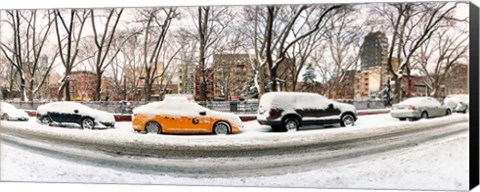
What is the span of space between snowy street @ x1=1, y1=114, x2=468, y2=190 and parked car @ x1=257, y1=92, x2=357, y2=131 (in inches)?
4.8

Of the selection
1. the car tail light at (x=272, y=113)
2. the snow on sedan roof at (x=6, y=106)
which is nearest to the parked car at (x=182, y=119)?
the car tail light at (x=272, y=113)

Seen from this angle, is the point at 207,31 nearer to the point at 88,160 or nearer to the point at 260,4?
the point at 260,4

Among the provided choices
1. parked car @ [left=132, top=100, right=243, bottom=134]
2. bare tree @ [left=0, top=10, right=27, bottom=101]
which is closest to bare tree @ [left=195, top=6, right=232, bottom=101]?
parked car @ [left=132, top=100, right=243, bottom=134]

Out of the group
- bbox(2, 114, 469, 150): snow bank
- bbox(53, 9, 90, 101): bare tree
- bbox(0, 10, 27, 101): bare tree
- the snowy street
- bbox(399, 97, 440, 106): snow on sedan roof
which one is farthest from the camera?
bbox(0, 10, 27, 101): bare tree

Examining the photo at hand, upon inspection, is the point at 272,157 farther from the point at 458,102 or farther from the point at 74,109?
the point at 74,109

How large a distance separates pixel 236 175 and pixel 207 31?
7.35 ft

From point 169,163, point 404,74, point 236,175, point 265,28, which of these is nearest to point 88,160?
point 169,163

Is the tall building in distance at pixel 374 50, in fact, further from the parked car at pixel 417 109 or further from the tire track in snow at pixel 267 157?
the tire track in snow at pixel 267 157

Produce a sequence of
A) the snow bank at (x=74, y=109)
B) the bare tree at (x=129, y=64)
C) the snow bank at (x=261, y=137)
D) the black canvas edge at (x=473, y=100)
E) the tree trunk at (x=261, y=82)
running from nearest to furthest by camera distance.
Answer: the black canvas edge at (x=473, y=100)
the snow bank at (x=261, y=137)
the tree trunk at (x=261, y=82)
the bare tree at (x=129, y=64)
the snow bank at (x=74, y=109)

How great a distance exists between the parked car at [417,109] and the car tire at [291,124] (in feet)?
4.53

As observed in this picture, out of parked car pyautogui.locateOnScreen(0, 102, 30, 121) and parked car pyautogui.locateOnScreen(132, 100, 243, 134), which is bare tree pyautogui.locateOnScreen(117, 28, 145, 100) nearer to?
parked car pyautogui.locateOnScreen(132, 100, 243, 134)

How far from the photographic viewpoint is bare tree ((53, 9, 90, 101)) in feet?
33.8

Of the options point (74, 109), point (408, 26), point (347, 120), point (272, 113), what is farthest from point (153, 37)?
point (408, 26)

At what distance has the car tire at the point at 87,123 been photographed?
1026 cm
